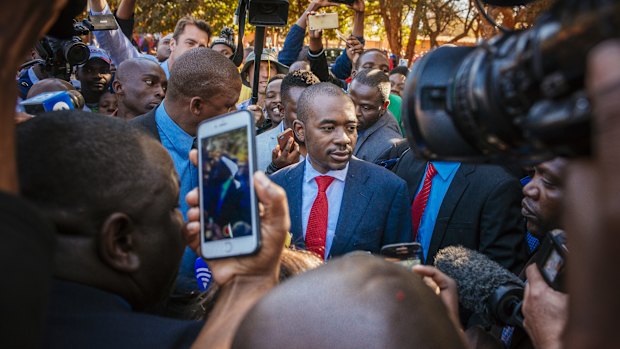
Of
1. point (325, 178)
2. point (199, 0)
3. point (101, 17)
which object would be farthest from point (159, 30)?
point (325, 178)

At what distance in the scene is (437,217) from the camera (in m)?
3.57

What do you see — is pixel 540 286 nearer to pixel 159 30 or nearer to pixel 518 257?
pixel 518 257

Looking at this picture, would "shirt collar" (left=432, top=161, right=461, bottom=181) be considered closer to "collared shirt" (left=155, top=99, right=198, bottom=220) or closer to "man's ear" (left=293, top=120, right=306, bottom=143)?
"man's ear" (left=293, top=120, right=306, bottom=143)

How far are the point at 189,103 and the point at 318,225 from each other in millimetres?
913

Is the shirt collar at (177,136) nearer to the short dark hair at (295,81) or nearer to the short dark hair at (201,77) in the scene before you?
the short dark hair at (201,77)

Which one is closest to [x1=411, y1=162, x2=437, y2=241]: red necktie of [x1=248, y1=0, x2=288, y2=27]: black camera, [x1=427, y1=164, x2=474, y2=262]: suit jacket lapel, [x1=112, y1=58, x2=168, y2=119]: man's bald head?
[x1=427, y1=164, x2=474, y2=262]: suit jacket lapel

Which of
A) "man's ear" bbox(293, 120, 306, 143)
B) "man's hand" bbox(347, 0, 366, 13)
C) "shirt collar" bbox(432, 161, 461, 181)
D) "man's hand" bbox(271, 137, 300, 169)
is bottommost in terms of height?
"man's hand" bbox(271, 137, 300, 169)

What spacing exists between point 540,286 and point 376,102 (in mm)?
3758

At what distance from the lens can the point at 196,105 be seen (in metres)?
3.33

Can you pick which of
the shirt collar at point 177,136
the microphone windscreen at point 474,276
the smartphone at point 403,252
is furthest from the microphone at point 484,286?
the shirt collar at point 177,136

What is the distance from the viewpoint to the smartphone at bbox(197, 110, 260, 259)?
1.50 meters

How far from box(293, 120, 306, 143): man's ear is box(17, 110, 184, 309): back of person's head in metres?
2.51

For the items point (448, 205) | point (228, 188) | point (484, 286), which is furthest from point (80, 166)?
point (448, 205)

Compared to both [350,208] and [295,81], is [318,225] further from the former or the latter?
[295,81]
